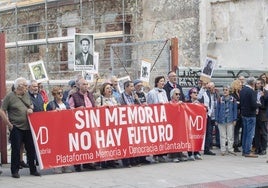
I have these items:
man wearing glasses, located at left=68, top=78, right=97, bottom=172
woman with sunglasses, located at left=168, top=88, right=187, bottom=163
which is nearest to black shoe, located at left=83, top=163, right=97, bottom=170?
man wearing glasses, located at left=68, top=78, right=97, bottom=172

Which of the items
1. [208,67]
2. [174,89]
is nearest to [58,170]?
[174,89]

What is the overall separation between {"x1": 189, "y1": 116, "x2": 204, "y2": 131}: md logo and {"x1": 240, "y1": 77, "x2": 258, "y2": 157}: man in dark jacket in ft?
3.91

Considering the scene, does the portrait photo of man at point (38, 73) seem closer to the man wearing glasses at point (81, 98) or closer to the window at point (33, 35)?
the man wearing glasses at point (81, 98)

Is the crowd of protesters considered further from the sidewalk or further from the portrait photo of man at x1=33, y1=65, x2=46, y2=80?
the portrait photo of man at x1=33, y1=65, x2=46, y2=80

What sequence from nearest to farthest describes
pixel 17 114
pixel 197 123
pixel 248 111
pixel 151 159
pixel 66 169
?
pixel 17 114 < pixel 66 169 < pixel 151 159 < pixel 197 123 < pixel 248 111

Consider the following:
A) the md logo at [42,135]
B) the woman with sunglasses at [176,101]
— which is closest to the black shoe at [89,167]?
the md logo at [42,135]

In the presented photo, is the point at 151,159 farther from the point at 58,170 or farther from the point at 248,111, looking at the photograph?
the point at 248,111

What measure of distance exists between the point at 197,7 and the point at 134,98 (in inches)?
361

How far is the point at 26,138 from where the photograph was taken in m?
11.3

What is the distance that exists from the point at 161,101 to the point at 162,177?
2.50 meters

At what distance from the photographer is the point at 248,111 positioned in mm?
14234

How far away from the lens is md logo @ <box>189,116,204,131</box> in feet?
44.5

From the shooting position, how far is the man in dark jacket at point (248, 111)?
1412 cm

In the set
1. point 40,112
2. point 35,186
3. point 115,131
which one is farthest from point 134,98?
point 35,186
